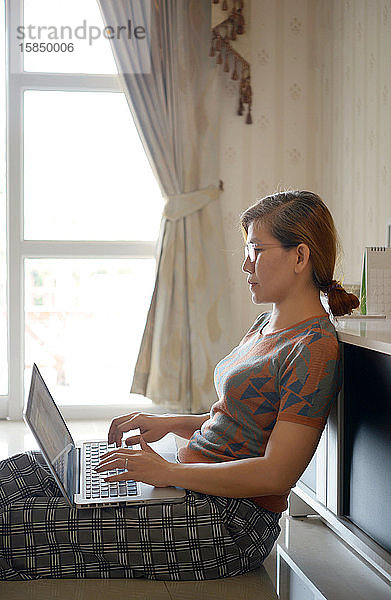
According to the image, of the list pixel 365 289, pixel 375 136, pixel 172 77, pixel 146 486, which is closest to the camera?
pixel 146 486

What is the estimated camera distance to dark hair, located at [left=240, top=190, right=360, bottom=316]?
5.37 ft

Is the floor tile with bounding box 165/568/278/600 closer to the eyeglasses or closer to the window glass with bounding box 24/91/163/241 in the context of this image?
the eyeglasses

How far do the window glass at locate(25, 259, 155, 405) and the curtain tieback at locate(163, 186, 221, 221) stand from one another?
0.32 metres

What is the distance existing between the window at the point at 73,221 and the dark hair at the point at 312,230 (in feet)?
8.67

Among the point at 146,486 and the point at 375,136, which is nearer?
the point at 146,486

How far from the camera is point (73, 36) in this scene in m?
4.19

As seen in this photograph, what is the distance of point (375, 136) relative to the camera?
134 inches

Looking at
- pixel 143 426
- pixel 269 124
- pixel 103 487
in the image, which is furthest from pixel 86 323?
pixel 103 487

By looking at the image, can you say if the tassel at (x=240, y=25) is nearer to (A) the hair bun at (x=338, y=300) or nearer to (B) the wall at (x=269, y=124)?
(B) the wall at (x=269, y=124)

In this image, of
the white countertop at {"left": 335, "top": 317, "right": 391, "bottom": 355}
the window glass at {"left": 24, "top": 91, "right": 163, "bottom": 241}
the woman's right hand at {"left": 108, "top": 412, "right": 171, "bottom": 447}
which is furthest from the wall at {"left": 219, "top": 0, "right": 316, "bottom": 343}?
the woman's right hand at {"left": 108, "top": 412, "right": 171, "bottom": 447}

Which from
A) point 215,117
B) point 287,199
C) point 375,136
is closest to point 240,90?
point 215,117

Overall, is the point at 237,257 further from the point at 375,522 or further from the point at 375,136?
the point at 375,522

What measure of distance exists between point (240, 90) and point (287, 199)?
268 cm

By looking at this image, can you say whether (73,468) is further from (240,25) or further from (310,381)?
(240,25)
